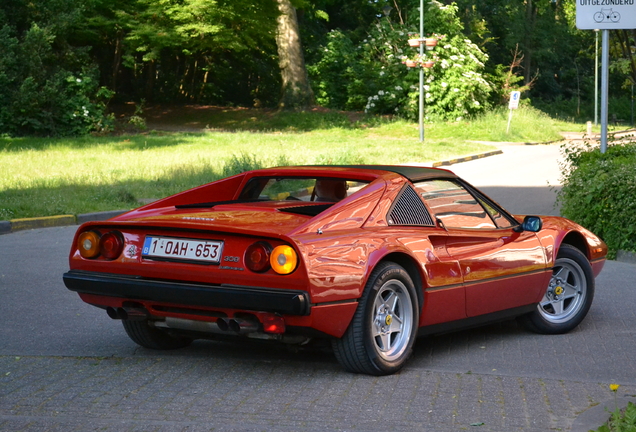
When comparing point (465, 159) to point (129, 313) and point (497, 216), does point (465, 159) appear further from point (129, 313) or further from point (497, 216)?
point (129, 313)

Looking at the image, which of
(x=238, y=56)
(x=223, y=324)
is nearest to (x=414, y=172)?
(x=223, y=324)

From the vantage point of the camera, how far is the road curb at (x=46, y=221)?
14.0 m

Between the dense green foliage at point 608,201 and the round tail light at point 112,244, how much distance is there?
273 inches

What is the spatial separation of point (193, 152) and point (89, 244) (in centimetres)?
2233

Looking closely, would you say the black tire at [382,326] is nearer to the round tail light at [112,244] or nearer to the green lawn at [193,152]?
the round tail light at [112,244]

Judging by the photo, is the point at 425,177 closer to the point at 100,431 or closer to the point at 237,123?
the point at 100,431

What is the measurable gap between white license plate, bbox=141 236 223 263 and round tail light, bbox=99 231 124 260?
20cm

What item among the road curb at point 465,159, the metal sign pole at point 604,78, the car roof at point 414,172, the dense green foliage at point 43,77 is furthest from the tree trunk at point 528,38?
the car roof at point 414,172

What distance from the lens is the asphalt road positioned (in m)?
4.67

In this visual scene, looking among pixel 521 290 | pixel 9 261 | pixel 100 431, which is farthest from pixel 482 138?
pixel 100 431

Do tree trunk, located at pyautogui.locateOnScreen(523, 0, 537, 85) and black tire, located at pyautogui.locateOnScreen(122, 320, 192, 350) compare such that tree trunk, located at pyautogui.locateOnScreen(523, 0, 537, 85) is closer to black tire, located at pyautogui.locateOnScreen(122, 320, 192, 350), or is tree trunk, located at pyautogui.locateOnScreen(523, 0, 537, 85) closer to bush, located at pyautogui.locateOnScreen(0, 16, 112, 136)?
bush, located at pyautogui.locateOnScreen(0, 16, 112, 136)

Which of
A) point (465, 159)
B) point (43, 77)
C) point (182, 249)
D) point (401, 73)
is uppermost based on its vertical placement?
point (43, 77)

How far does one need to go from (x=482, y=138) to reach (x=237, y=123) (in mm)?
12427

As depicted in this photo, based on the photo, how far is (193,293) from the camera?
17.3 feet
